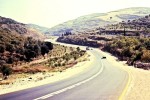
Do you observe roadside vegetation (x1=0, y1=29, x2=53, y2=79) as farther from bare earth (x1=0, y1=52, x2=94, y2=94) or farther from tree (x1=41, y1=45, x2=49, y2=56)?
bare earth (x1=0, y1=52, x2=94, y2=94)

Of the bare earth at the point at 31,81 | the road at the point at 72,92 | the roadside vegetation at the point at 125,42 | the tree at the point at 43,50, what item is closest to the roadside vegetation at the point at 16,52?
the tree at the point at 43,50

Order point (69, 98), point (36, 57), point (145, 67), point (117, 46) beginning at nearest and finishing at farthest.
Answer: point (69, 98), point (145, 67), point (36, 57), point (117, 46)

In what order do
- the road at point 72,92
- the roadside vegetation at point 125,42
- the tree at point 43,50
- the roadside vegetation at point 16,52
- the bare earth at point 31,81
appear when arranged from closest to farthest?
the road at point 72,92
the bare earth at point 31,81
the roadside vegetation at point 125,42
the roadside vegetation at point 16,52
the tree at point 43,50

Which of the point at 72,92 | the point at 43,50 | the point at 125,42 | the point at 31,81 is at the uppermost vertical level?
the point at 72,92

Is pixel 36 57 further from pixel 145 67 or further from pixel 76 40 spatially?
pixel 76 40

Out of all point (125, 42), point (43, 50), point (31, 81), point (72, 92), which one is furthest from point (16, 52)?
point (72, 92)

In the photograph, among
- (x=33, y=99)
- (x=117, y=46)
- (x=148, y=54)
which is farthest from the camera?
(x=117, y=46)

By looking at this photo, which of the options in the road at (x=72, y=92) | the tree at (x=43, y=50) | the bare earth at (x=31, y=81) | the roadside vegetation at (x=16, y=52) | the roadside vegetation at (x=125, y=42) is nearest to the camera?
the road at (x=72, y=92)

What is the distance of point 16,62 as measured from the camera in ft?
288

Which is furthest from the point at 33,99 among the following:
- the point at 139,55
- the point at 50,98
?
the point at 139,55

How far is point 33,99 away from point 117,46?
99.9m

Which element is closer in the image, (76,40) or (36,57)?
(36,57)

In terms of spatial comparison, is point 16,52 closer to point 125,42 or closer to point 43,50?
point 43,50

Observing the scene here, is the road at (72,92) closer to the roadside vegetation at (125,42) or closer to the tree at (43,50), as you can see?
the roadside vegetation at (125,42)
